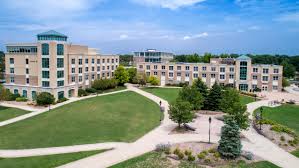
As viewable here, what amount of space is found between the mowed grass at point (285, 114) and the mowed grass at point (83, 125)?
1873 centimetres

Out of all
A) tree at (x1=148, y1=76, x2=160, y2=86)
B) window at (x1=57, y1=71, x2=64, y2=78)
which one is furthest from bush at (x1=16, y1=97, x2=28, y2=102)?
tree at (x1=148, y1=76, x2=160, y2=86)

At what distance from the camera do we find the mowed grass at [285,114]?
3716 cm

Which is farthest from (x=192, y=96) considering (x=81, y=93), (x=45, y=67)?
(x=45, y=67)

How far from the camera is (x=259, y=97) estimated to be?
58.1 meters

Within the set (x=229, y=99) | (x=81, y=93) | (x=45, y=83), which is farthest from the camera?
(x=81, y=93)

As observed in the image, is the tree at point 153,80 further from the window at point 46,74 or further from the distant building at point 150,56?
the window at point 46,74

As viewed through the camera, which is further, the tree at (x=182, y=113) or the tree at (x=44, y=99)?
the tree at (x=44, y=99)

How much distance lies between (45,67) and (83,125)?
24030mm

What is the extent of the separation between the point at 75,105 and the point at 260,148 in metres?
32.1

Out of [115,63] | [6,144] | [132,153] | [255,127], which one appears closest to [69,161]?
[132,153]

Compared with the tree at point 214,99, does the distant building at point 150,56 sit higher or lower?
higher

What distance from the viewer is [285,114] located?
43.1 metres

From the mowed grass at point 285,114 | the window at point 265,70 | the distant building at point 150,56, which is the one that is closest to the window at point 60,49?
the mowed grass at point 285,114

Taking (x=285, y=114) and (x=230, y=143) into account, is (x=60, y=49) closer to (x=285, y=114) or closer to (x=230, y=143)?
(x=230, y=143)
